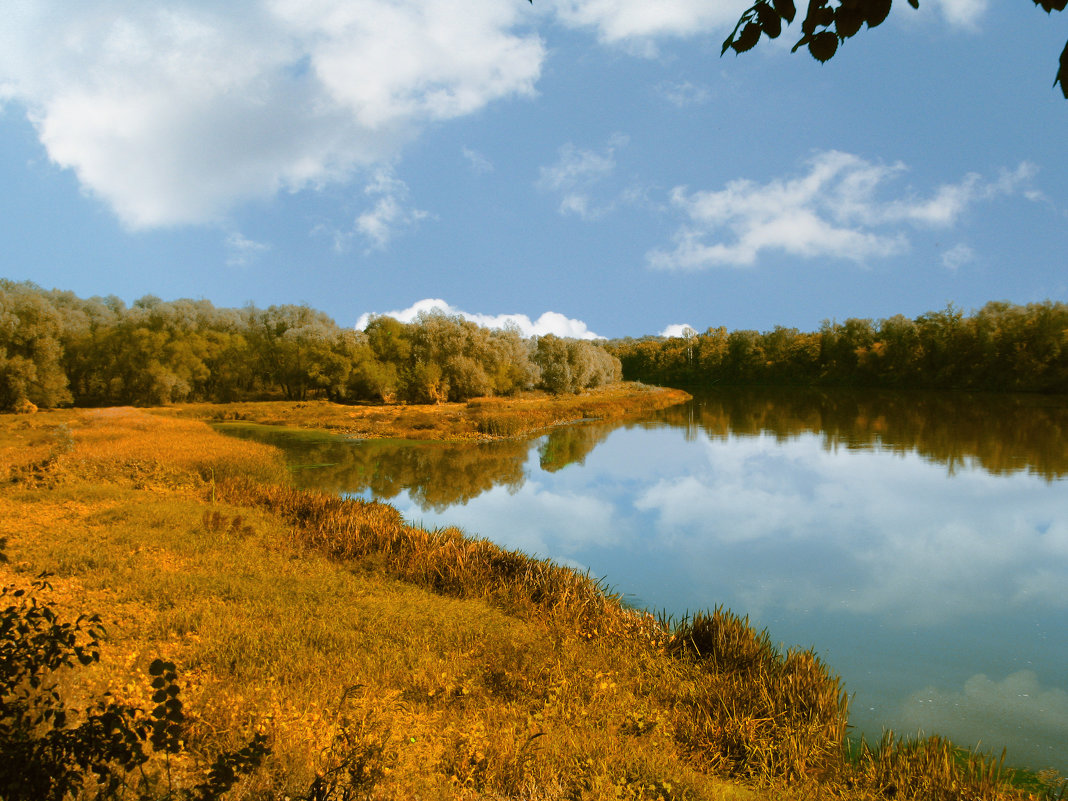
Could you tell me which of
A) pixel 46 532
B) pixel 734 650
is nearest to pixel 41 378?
pixel 46 532

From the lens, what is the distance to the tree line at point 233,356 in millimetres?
40469

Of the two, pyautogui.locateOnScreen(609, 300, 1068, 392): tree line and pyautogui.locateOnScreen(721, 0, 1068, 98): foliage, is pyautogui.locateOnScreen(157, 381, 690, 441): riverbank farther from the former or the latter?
pyautogui.locateOnScreen(609, 300, 1068, 392): tree line

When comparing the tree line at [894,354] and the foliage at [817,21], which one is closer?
the foliage at [817,21]

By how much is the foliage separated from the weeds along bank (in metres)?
5.01

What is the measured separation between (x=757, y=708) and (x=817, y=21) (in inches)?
264

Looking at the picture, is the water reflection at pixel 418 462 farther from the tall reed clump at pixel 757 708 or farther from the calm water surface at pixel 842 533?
the tall reed clump at pixel 757 708

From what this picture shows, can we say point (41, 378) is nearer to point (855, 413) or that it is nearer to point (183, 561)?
point (183, 561)

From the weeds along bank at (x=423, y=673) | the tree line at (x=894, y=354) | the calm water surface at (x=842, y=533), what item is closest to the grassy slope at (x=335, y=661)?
the weeds along bank at (x=423, y=673)

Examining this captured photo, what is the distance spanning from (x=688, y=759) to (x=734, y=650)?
7.94 feet

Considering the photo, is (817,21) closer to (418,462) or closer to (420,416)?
(418,462)

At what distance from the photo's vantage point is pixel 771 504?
1972 cm

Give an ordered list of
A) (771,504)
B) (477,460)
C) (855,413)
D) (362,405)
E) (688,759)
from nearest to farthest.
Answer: (688,759), (771,504), (477,460), (855,413), (362,405)

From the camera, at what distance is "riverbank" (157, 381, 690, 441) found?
122ft

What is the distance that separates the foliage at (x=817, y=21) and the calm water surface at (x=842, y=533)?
7841 mm
